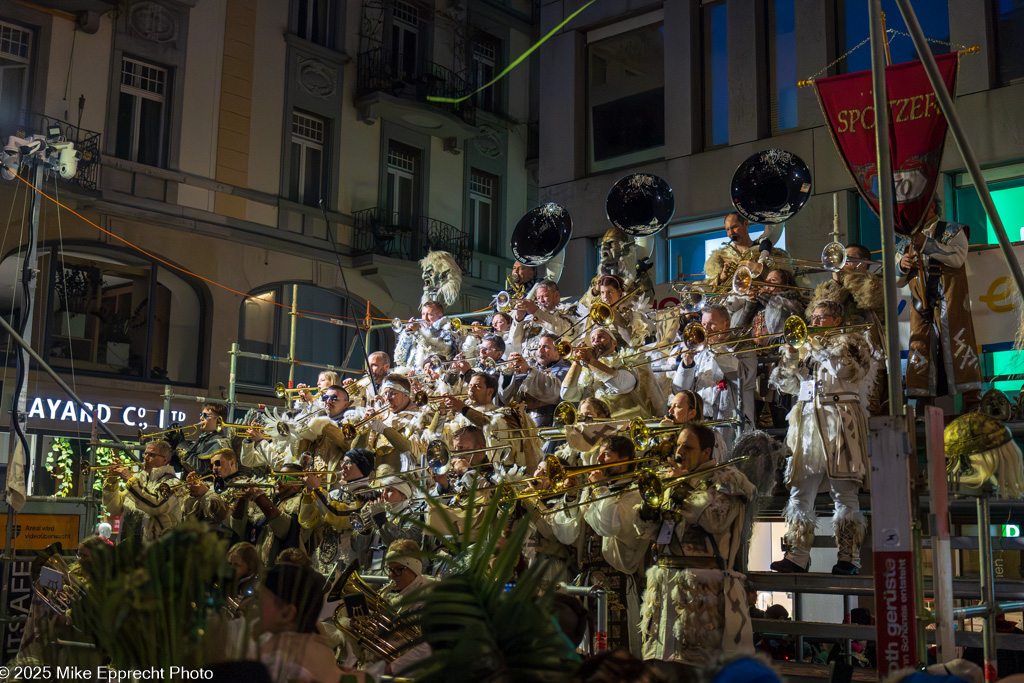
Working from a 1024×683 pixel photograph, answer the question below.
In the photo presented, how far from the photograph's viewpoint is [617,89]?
672 inches

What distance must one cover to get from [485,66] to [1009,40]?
14322 millimetres

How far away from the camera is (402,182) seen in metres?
23.3

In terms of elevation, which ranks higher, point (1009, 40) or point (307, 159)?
A: point (307, 159)

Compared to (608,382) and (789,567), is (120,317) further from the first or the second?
(789,567)

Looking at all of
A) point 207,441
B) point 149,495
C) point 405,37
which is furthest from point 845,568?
point 405,37

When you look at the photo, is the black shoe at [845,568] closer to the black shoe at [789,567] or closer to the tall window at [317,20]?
the black shoe at [789,567]

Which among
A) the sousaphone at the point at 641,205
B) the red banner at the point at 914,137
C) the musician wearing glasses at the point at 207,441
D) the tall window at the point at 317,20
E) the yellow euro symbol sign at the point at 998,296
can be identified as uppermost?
the tall window at the point at 317,20

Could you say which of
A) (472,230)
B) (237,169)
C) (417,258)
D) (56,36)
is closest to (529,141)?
(472,230)

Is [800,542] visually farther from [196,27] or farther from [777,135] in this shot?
[196,27]

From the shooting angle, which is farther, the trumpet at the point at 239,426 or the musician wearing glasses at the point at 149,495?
the trumpet at the point at 239,426

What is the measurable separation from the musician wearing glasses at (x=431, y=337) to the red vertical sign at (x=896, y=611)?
26.9ft

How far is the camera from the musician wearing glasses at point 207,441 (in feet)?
36.6

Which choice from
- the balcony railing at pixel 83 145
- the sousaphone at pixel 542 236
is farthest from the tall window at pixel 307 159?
the sousaphone at pixel 542 236

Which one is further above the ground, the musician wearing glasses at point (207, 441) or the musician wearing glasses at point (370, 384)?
the musician wearing glasses at point (370, 384)
